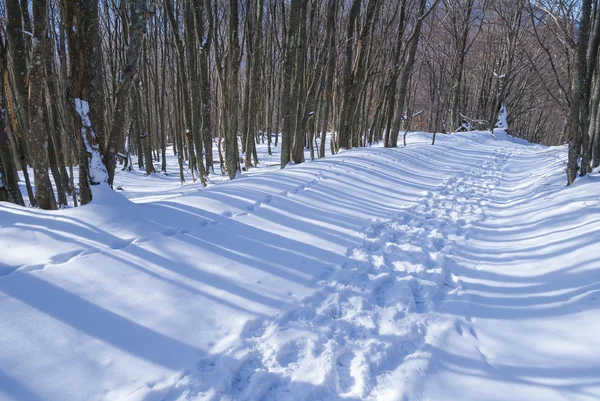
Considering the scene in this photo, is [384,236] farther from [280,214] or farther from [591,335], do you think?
[591,335]

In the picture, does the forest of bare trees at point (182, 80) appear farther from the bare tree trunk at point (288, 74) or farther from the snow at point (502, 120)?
the snow at point (502, 120)

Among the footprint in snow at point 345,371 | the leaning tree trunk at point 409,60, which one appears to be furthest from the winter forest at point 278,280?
the leaning tree trunk at point 409,60

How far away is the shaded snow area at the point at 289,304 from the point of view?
6.86 ft

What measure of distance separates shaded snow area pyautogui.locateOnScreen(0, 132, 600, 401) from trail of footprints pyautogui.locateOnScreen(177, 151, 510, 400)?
1 centimetres

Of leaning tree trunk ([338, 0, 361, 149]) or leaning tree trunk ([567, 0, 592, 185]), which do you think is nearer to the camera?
leaning tree trunk ([567, 0, 592, 185])

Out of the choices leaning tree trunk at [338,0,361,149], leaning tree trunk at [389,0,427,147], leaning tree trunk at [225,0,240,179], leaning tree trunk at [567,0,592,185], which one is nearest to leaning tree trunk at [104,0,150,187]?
leaning tree trunk at [225,0,240,179]

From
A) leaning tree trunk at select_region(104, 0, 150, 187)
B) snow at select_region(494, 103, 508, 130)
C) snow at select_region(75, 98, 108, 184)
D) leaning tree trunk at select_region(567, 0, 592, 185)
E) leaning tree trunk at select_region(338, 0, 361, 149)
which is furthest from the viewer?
snow at select_region(494, 103, 508, 130)

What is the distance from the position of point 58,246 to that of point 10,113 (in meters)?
4.23

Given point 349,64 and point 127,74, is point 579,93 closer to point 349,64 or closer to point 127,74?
point 349,64

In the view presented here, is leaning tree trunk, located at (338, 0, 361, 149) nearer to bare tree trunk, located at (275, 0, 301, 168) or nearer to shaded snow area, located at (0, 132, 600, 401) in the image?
bare tree trunk, located at (275, 0, 301, 168)

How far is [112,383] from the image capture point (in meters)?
1.98

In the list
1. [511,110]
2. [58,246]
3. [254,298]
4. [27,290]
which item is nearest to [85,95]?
[58,246]

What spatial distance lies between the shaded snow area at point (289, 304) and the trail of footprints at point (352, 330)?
1cm

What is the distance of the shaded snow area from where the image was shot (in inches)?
82.3
